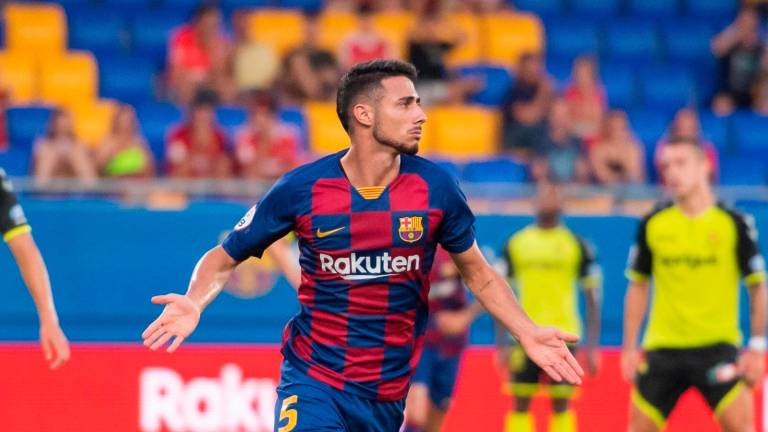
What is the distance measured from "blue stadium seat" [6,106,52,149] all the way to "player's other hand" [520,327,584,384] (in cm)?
936

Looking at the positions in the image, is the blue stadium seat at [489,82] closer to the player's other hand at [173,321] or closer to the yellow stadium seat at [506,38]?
the yellow stadium seat at [506,38]

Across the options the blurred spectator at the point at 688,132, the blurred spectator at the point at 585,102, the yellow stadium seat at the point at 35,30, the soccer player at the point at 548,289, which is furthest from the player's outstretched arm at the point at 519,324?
the yellow stadium seat at the point at 35,30

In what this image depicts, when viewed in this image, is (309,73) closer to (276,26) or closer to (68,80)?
(276,26)

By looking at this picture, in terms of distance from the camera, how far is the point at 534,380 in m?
11.3

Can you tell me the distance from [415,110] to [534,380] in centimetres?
520

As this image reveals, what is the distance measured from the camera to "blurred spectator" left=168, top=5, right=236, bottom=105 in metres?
15.2

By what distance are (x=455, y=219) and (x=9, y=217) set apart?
2.47 meters

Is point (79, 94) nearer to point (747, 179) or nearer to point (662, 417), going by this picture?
point (747, 179)

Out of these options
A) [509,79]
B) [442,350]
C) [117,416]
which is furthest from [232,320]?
[509,79]

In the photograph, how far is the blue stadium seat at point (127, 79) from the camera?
630 inches

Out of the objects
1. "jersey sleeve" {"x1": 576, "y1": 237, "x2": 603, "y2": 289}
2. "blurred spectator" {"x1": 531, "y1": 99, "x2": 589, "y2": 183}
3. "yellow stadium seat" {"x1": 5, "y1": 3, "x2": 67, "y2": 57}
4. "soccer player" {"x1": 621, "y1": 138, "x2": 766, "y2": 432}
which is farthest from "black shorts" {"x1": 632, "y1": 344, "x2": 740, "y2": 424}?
"yellow stadium seat" {"x1": 5, "y1": 3, "x2": 67, "y2": 57}

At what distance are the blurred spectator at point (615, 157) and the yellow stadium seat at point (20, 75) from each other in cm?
585

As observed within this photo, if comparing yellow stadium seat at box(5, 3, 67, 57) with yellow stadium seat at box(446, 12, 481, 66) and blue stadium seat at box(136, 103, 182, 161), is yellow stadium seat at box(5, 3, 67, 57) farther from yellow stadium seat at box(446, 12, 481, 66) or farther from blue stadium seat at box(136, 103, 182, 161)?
yellow stadium seat at box(446, 12, 481, 66)

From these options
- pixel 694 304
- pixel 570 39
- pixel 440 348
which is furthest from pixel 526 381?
pixel 570 39
